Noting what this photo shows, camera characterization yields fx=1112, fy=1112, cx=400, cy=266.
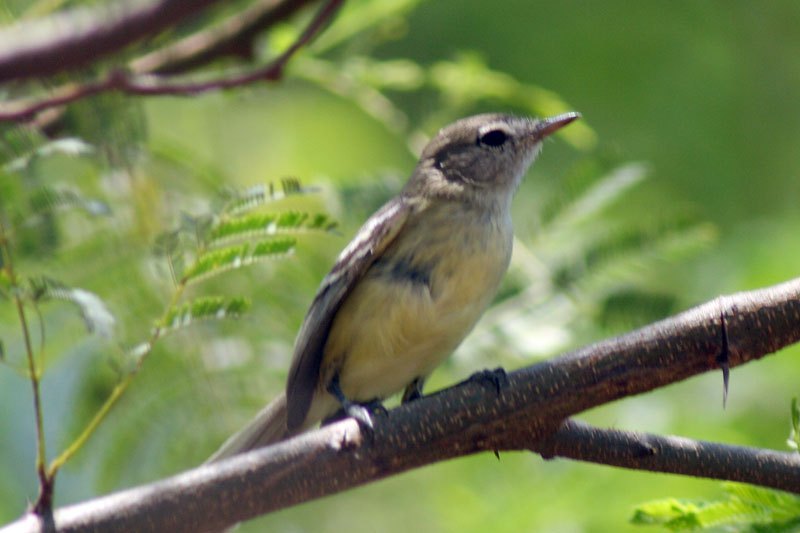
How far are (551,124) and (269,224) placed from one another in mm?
1748

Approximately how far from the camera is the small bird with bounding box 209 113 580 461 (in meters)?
4.06

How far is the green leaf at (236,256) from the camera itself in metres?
3.23

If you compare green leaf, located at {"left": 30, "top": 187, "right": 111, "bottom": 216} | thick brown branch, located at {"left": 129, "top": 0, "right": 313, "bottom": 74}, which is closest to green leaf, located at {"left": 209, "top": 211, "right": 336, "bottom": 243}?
green leaf, located at {"left": 30, "top": 187, "right": 111, "bottom": 216}

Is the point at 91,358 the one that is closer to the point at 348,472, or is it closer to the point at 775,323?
the point at 348,472

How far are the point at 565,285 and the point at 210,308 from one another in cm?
167

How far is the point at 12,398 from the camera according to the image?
222 inches

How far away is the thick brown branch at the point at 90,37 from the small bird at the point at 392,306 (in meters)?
1.14

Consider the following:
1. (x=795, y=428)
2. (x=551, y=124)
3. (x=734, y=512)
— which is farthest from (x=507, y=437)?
(x=551, y=124)

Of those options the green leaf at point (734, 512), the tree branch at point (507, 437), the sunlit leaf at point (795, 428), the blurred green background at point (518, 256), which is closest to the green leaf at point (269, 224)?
the blurred green background at point (518, 256)

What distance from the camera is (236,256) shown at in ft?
10.8

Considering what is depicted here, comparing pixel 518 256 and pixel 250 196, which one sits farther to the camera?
pixel 518 256

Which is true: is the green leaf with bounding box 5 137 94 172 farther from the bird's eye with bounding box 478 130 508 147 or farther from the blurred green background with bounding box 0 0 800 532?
the bird's eye with bounding box 478 130 508 147

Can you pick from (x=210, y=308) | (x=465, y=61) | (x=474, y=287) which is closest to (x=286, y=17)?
(x=465, y=61)

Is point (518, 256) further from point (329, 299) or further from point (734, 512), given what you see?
point (734, 512)
